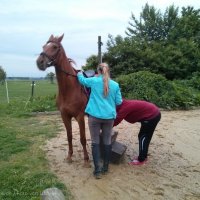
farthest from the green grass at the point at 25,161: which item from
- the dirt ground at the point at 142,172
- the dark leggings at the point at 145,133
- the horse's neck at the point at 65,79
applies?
the dark leggings at the point at 145,133

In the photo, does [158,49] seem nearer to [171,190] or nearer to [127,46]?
[127,46]

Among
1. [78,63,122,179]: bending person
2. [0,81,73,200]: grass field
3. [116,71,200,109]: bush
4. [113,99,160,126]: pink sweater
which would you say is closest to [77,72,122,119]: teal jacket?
[78,63,122,179]: bending person

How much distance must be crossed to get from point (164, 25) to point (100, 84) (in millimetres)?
17272

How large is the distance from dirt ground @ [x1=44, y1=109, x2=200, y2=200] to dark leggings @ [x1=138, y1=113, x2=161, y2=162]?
24 cm

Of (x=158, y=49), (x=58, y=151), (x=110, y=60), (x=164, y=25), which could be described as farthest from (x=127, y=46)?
(x=58, y=151)

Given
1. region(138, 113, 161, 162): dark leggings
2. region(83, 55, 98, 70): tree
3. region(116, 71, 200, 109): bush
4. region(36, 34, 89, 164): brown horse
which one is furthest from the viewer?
region(83, 55, 98, 70): tree

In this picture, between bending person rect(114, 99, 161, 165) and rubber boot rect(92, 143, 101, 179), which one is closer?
rubber boot rect(92, 143, 101, 179)

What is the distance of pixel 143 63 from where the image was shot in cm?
1741

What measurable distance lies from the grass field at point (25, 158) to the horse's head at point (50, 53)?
172 cm

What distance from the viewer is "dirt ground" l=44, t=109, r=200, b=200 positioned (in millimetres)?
5133

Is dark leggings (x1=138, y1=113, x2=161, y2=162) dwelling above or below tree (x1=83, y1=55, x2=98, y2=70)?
below

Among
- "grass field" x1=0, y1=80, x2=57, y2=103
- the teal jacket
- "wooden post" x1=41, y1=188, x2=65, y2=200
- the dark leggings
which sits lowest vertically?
"grass field" x1=0, y1=80, x2=57, y2=103

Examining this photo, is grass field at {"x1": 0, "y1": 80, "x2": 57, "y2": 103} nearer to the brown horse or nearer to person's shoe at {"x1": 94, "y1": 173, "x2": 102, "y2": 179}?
the brown horse

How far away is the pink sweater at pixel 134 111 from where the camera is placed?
5.97m
